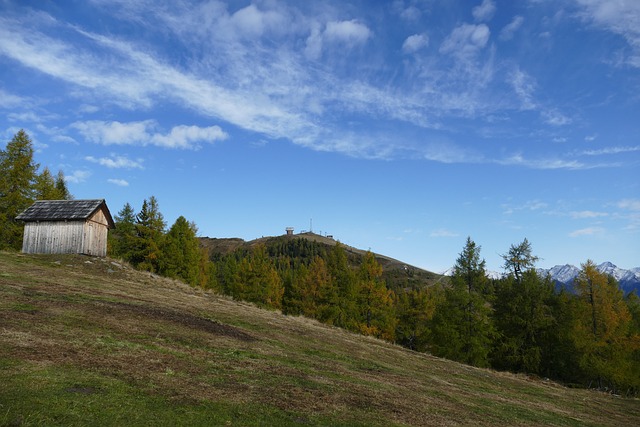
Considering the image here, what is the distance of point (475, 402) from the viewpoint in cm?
1831

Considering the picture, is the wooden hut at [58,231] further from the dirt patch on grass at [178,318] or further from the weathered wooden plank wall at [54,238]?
the dirt patch on grass at [178,318]

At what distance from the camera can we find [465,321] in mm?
44719

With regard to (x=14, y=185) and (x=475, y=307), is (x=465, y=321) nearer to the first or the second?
(x=475, y=307)

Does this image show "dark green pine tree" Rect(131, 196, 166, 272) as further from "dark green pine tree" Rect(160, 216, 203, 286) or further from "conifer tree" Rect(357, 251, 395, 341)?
"conifer tree" Rect(357, 251, 395, 341)

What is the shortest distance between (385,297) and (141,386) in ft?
172

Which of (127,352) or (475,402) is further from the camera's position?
(475,402)

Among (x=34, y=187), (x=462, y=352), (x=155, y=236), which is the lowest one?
(x=462, y=352)

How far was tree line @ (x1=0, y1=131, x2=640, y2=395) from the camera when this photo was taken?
43344 millimetres

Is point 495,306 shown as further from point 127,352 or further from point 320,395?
point 127,352

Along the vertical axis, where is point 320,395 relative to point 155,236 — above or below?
below

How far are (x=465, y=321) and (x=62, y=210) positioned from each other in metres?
45.4

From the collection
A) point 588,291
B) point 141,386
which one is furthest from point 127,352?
point 588,291

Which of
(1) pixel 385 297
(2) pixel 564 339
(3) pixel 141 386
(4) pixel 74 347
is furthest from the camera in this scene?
(1) pixel 385 297

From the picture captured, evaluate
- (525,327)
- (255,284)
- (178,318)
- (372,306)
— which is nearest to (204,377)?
(178,318)
